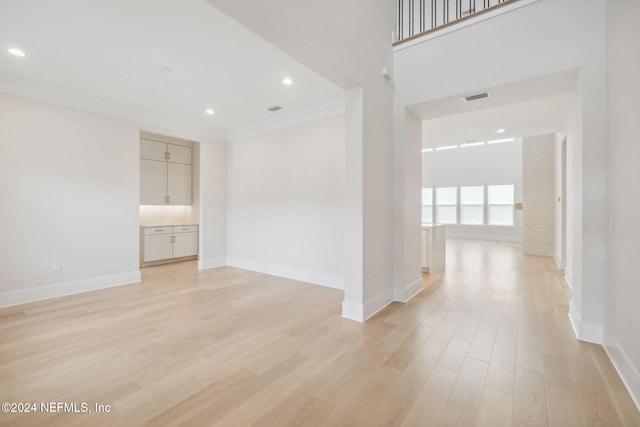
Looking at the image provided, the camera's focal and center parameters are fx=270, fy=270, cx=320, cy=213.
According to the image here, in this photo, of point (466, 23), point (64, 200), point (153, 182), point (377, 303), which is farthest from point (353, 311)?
point (153, 182)

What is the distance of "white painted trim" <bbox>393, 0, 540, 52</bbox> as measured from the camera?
9.12 feet

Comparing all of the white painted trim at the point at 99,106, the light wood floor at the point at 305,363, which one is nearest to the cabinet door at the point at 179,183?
the white painted trim at the point at 99,106

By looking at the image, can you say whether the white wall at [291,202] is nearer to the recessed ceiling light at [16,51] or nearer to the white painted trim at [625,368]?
the white painted trim at [625,368]

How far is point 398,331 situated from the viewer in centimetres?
269

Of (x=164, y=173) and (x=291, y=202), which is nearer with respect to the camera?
(x=291, y=202)

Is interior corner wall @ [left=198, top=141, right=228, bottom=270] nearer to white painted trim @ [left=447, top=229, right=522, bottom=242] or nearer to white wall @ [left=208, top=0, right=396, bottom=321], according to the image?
white wall @ [left=208, top=0, right=396, bottom=321]

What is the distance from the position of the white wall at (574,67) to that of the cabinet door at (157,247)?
607cm

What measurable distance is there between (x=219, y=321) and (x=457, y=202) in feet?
34.8

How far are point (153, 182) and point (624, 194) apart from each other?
730 centimetres

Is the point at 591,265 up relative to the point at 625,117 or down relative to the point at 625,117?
down

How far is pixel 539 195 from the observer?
22.6 feet

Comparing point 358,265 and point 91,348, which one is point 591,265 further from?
point 91,348

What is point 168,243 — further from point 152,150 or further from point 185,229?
point 152,150

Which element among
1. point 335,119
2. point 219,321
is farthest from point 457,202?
point 219,321
